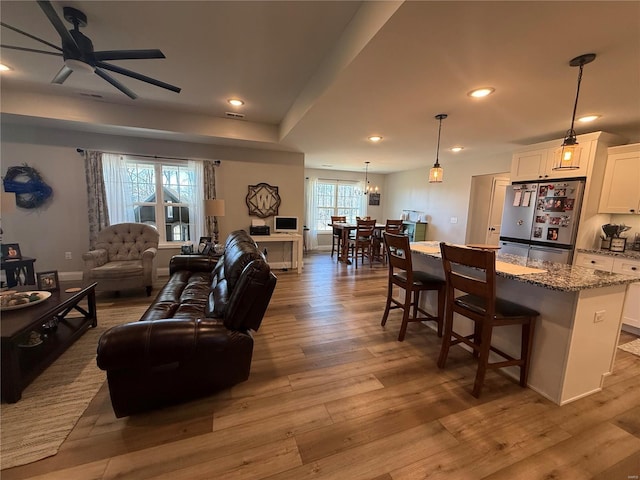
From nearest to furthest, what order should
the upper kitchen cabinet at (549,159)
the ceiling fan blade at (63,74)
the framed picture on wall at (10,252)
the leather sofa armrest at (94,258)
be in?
1. the ceiling fan blade at (63,74)
2. the upper kitchen cabinet at (549,159)
3. the framed picture on wall at (10,252)
4. the leather sofa armrest at (94,258)

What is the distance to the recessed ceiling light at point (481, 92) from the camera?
2258 millimetres

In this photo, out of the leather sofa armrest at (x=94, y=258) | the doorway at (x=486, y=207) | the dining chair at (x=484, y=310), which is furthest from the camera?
the doorway at (x=486, y=207)

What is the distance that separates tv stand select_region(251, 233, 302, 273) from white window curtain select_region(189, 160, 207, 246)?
1.03m

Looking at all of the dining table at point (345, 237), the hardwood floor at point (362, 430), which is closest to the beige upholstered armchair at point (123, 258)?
the hardwood floor at point (362, 430)

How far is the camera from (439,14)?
1.38 m

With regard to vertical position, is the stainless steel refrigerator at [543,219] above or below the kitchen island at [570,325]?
above

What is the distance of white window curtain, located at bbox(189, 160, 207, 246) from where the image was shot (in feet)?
15.2

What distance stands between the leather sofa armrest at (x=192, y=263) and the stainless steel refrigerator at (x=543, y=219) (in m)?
4.39

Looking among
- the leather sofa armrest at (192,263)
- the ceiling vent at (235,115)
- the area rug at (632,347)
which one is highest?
the ceiling vent at (235,115)

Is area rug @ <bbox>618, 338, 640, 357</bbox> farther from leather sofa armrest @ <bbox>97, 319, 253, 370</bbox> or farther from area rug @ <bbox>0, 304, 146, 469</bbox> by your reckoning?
area rug @ <bbox>0, 304, 146, 469</bbox>

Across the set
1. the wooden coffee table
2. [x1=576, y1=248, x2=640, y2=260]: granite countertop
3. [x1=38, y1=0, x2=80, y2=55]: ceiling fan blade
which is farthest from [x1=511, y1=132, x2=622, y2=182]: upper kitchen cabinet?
the wooden coffee table

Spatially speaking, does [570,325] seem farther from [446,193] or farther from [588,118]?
[446,193]

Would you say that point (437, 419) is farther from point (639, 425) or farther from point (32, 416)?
point (32, 416)

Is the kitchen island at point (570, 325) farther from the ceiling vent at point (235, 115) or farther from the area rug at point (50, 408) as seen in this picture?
the ceiling vent at point (235, 115)
